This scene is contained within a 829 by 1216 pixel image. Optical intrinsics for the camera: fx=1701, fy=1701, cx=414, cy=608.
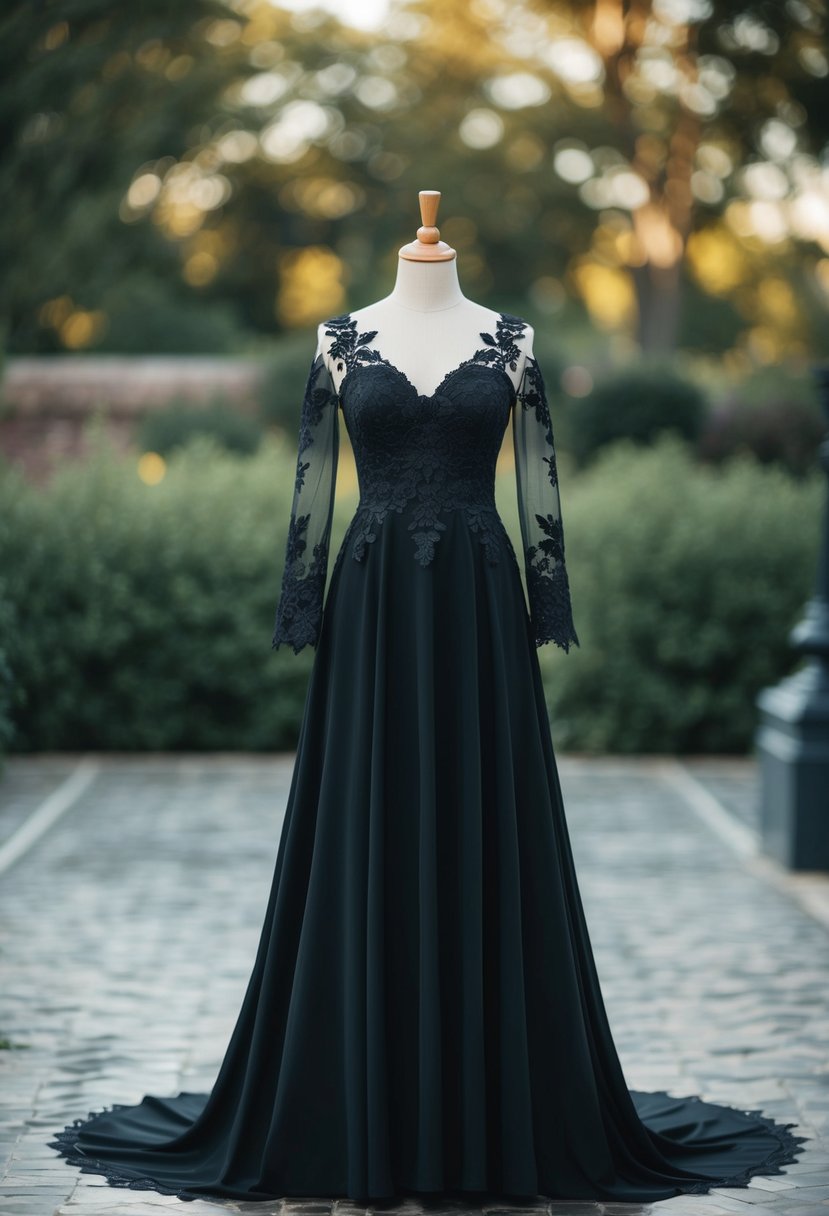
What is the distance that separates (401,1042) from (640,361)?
52.8 feet

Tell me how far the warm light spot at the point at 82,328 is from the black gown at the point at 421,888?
75.8ft

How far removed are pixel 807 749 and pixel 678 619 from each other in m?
3.48

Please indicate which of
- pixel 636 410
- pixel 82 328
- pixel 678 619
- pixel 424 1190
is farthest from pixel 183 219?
pixel 424 1190

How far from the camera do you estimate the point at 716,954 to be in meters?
6.04

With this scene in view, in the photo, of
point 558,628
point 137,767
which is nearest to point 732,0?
point 137,767

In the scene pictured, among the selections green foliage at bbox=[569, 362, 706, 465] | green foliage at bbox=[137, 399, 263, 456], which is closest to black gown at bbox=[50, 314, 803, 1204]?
green foliage at bbox=[137, 399, 263, 456]

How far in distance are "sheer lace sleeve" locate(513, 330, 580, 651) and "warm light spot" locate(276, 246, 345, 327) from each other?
105 ft

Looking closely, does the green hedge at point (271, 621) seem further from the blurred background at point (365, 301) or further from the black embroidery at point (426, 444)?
the black embroidery at point (426, 444)

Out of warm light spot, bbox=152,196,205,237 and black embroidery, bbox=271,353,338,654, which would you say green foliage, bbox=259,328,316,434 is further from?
black embroidery, bbox=271,353,338,654

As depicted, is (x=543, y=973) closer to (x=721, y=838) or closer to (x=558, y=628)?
(x=558, y=628)

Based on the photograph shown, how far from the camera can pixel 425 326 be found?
3.80 meters

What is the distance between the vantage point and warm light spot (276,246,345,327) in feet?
122

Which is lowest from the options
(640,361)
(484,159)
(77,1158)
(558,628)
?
(77,1158)

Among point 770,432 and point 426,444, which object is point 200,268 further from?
point 426,444
